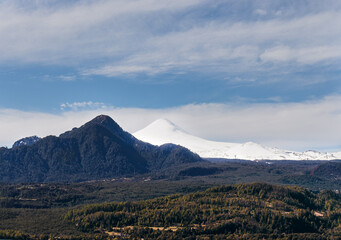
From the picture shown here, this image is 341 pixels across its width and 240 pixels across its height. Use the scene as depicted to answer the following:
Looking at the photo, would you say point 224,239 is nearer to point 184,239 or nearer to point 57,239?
point 184,239

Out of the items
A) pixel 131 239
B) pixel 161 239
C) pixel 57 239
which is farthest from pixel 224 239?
pixel 57 239

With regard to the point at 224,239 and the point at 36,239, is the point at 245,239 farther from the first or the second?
the point at 36,239

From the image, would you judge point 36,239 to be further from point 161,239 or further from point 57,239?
point 161,239

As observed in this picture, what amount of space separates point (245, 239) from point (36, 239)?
94305 mm

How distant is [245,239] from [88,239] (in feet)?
233

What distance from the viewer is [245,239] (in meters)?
199

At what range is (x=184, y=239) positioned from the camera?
19862 cm

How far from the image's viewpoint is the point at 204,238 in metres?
200

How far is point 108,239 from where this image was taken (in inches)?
7805

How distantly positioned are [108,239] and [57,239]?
2288cm

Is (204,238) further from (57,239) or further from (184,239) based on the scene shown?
(57,239)

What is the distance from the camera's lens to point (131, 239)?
198m

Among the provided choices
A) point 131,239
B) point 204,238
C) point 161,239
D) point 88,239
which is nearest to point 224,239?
point 204,238

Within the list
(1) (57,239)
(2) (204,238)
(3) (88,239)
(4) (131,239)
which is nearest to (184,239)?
(2) (204,238)
